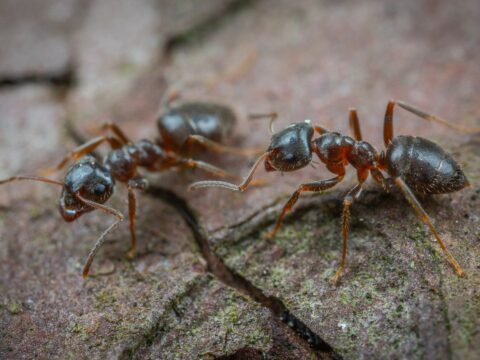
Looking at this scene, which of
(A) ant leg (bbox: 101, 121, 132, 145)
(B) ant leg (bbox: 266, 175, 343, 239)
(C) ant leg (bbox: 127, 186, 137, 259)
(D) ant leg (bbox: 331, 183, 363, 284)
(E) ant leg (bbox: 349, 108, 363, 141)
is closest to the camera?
(D) ant leg (bbox: 331, 183, 363, 284)

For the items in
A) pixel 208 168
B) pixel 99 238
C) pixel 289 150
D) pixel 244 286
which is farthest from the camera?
pixel 208 168

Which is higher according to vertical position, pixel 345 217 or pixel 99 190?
pixel 99 190

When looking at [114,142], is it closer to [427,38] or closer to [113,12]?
[113,12]

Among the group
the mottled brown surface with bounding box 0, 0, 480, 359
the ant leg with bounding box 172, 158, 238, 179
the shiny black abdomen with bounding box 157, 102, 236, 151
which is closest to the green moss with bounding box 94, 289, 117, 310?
the mottled brown surface with bounding box 0, 0, 480, 359

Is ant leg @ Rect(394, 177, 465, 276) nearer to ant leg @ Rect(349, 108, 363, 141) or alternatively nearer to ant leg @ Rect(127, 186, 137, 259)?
ant leg @ Rect(349, 108, 363, 141)

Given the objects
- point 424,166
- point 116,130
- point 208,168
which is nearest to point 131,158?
point 116,130

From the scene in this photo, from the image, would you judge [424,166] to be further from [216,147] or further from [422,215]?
[216,147]
